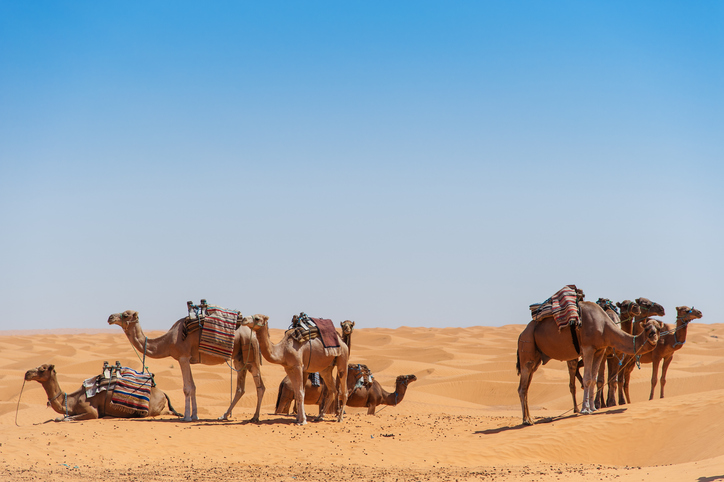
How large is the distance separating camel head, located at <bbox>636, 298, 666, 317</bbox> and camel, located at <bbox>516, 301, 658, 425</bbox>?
1.19 m

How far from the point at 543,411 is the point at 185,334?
1152 cm

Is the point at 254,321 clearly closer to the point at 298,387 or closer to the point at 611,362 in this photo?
the point at 298,387

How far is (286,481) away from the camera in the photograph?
10539 mm

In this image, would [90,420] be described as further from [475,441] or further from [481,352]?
[481,352]

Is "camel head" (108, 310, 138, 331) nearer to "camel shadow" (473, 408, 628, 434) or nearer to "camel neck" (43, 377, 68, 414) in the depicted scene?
"camel neck" (43, 377, 68, 414)

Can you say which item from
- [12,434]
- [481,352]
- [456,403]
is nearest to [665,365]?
[456,403]

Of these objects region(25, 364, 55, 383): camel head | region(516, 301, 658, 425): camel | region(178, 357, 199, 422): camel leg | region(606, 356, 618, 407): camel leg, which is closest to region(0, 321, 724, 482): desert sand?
region(178, 357, 199, 422): camel leg

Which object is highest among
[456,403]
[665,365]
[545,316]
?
[545,316]

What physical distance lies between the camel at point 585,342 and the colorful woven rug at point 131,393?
8724 millimetres

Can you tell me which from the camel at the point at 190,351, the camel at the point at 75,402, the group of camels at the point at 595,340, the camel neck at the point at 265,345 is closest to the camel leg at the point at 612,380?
the group of camels at the point at 595,340

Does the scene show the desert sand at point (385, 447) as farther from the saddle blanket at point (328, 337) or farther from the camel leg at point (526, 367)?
the saddle blanket at point (328, 337)

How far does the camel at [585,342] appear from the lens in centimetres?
1423

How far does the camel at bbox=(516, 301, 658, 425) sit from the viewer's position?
46.7 feet

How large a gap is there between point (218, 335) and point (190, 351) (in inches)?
33.3
